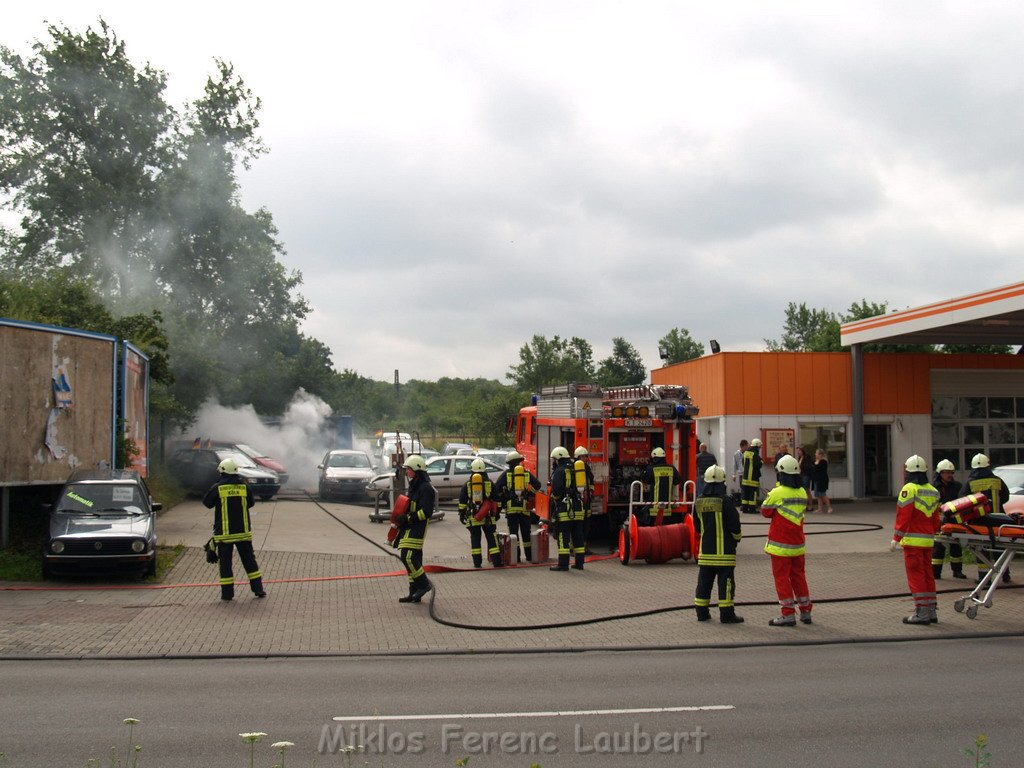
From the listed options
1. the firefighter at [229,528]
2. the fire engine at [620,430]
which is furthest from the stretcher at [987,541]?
the firefighter at [229,528]

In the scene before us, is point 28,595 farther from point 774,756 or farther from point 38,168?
point 38,168

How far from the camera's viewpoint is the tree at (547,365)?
5994 centimetres

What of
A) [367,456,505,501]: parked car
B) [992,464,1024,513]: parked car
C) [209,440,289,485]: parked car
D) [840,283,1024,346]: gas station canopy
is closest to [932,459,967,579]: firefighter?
[992,464,1024,513]: parked car

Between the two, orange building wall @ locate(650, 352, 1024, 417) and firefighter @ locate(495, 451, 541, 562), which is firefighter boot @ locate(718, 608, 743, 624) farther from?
orange building wall @ locate(650, 352, 1024, 417)

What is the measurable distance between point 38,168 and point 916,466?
35352 millimetres

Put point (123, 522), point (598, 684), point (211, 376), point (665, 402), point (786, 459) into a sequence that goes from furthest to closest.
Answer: point (211, 376), point (665, 402), point (123, 522), point (786, 459), point (598, 684)

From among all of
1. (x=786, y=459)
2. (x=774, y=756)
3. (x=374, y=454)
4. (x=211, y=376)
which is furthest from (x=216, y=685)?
(x=374, y=454)

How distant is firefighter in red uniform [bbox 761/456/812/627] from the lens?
33.5ft

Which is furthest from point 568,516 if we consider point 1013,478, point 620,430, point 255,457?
point 255,457

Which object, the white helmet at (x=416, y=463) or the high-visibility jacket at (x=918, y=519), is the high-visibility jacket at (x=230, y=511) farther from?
the high-visibility jacket at (x=918, y=519)

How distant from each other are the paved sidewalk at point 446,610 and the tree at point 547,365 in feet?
141

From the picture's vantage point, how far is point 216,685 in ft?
26.3

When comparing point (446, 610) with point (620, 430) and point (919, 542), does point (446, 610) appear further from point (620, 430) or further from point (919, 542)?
point (620, 430)

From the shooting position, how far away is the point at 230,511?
1222 cm
